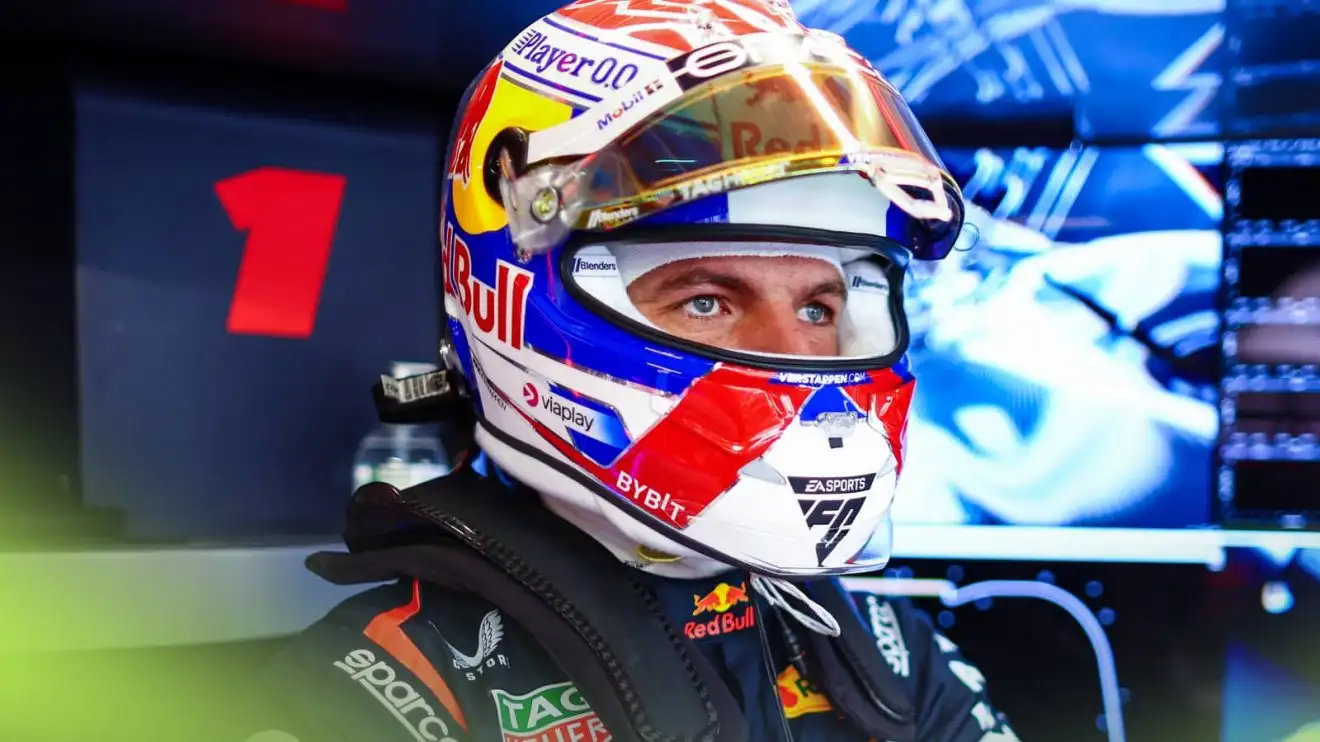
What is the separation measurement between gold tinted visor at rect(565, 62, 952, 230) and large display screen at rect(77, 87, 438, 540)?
1048 millimetres

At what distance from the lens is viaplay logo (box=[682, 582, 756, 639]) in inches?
32.2

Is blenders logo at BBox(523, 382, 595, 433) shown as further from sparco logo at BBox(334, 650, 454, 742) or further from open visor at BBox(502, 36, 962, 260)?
sparco logo at BBox(334, 650, 454, 742)

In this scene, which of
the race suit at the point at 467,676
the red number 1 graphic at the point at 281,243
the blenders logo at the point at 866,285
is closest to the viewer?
the race suit at the point at 467,676

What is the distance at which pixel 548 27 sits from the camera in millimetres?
903

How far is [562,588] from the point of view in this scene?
732 mm

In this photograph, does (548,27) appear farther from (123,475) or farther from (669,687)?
(123,475)

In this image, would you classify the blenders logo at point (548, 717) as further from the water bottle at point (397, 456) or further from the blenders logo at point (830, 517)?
the water bottle at point (397, 456)

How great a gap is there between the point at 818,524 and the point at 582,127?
40 centimetres

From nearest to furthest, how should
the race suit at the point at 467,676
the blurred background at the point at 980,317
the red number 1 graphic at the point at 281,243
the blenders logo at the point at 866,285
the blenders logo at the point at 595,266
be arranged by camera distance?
1. the race suit at the point at 467,676
2. the blenders logo at the point at 595,266
3. the blenders logo at the point at 866,285
4. the blurred background at the point at 980,317
5. the red number 1 graphic at the point at 281,243

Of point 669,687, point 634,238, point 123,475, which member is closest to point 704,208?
point 634,238

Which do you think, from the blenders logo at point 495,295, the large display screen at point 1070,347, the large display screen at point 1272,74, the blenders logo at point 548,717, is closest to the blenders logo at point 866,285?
the blenders logo at point 495,295

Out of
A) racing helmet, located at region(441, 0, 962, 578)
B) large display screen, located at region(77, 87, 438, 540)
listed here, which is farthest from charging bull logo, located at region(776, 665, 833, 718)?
large display screen, located at region(77, 87, 438, 540)

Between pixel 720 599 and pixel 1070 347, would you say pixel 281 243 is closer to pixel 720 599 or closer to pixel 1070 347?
pixel 720 599

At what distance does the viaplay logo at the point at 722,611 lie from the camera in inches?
32.2
